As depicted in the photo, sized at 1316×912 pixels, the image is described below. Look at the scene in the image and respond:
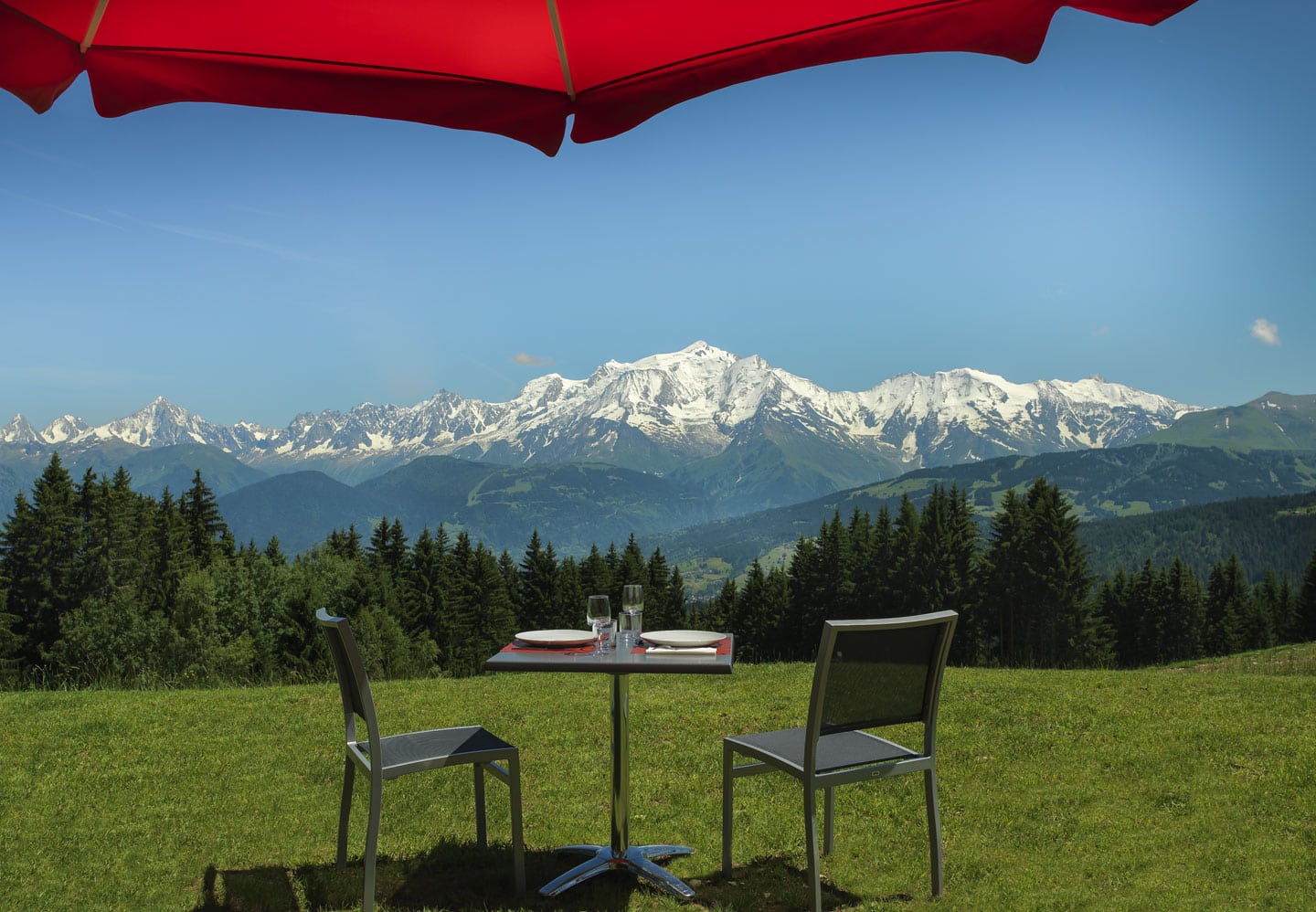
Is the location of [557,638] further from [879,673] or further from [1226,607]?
[1226,607]

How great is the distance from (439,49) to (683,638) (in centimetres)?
271

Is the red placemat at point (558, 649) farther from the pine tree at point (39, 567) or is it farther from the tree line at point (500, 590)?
the pine tree at point (39, 567)

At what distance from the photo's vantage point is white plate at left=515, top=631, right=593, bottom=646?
4262 millimetres

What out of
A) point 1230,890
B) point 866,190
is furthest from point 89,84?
point 866,190

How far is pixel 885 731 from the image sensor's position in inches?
289

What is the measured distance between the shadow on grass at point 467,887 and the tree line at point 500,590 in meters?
38.3


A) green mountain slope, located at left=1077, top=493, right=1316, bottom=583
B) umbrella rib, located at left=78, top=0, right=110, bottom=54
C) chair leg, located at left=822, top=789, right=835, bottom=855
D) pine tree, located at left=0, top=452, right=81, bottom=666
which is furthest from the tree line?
green mountain slope, located at left=1077, top=493, right=1316, bottom=583

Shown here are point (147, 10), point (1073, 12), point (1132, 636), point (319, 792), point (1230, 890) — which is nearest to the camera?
point (1073, 12)

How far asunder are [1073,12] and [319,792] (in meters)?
5.74

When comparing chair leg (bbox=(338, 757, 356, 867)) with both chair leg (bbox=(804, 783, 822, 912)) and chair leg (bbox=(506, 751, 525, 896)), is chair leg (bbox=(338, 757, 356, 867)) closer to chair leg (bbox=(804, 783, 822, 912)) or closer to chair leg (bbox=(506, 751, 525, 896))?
chair leg (bbox=(506, 751, 525, 896))

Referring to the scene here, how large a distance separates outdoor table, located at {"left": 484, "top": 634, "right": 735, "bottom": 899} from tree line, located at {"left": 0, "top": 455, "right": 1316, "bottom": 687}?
1513 inches

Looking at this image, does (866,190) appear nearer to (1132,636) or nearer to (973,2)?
(973,2)

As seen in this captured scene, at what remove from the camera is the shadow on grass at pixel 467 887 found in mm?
4008

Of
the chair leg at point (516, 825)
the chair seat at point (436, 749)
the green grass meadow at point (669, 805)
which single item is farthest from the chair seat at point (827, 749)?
the chair seat at point (436, 749)
